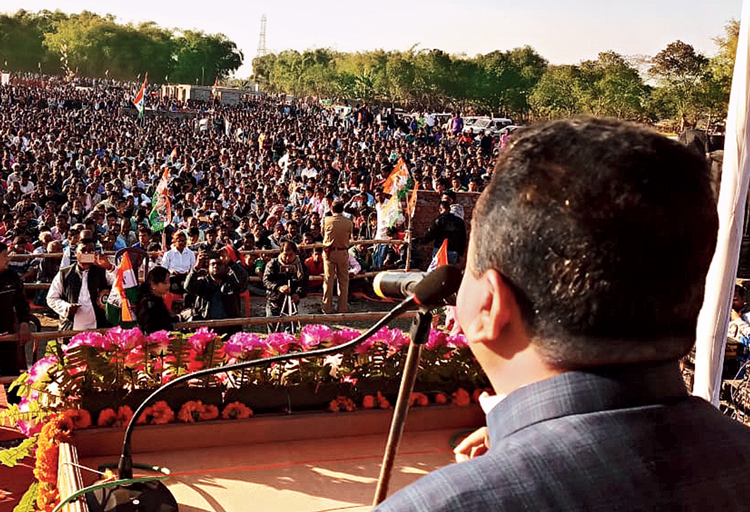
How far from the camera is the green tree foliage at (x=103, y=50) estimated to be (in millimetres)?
104438

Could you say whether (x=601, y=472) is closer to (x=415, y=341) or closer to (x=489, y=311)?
(x=489, y=311)

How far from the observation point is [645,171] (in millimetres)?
1183

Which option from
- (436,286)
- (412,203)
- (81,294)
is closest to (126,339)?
(81,294)

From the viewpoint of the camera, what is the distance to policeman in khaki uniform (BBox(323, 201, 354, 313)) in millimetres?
11656

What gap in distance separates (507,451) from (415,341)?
0.63m

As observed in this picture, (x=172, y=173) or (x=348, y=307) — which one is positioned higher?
(x=172, y=173)

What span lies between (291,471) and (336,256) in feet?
23.6

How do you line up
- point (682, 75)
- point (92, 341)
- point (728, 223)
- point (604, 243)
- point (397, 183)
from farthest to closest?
point (682, 75)
point (397, 183)
point (92, 341)
point (728, 223)
point (604, 243)

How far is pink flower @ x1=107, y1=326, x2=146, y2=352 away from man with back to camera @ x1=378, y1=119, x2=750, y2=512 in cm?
410

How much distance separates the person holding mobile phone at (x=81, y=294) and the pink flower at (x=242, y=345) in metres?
2.87

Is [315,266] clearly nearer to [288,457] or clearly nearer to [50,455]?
[288,457]

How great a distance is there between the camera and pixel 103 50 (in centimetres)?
10456

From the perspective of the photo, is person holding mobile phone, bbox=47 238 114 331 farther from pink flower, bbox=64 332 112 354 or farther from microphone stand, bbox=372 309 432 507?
microphone stand, bbox=372 309 432 507

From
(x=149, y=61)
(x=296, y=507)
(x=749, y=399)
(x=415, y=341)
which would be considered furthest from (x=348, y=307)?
(x=149, y=61)
